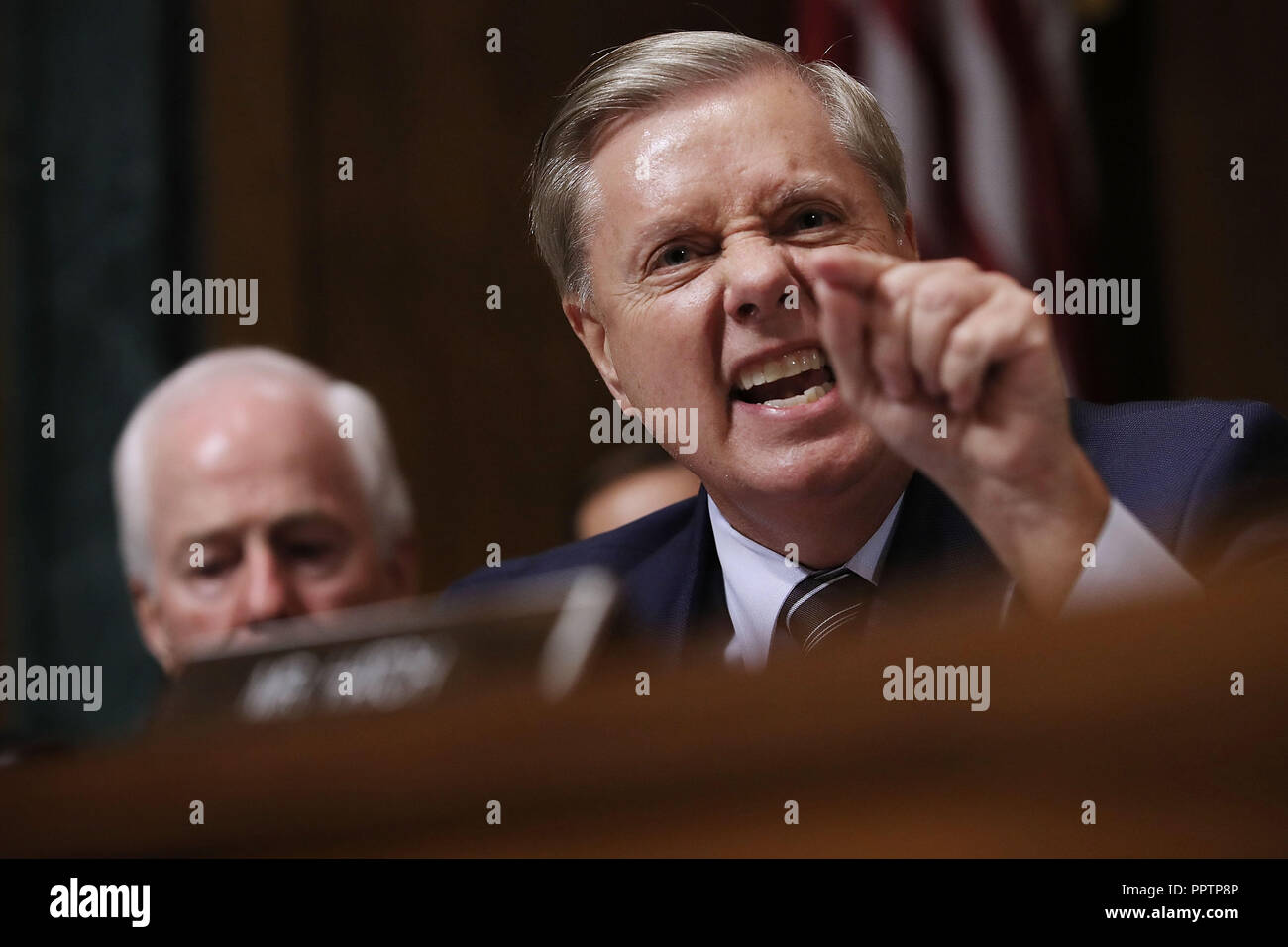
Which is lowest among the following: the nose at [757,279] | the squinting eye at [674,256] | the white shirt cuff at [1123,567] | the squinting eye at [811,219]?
the white shirt cuff at [1123,567]

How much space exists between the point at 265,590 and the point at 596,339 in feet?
1.34

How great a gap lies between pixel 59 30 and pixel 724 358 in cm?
159

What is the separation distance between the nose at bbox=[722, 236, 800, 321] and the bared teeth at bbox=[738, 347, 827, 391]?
0.04m

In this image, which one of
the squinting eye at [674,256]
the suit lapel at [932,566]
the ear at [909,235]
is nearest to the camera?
the suit lapel at [932,566]

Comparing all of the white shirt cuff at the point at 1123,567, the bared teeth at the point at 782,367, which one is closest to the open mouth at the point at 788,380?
the bared teeth at the point at 782,367

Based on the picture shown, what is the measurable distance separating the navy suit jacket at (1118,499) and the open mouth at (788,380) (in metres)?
0.14

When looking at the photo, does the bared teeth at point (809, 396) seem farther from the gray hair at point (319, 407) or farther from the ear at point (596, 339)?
the gray hair at point (319, 407)

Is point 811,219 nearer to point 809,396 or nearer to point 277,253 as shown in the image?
point 809,396

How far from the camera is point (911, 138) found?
1.78m

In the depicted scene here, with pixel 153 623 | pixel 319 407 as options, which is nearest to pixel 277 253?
pixel 319 407

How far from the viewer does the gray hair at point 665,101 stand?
4.16ft

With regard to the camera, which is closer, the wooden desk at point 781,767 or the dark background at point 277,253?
the wooden desk at point 781,767

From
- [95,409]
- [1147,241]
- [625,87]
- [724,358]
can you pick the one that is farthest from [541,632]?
[95,409]

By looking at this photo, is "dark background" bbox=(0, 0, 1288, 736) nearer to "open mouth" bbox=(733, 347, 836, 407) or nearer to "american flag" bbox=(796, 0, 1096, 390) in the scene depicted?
"american flag" bbox=(796, 0, 1096, 390)
